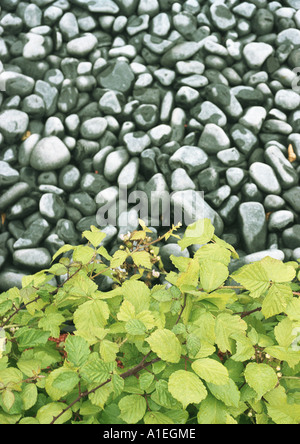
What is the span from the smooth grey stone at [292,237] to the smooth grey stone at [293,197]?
0.29 ft

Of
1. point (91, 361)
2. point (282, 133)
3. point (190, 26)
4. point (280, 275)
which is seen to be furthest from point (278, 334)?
point (190, 26)

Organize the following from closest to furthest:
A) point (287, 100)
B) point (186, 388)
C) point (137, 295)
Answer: point (186, 388) < point (137, 295) < point (287, 100)

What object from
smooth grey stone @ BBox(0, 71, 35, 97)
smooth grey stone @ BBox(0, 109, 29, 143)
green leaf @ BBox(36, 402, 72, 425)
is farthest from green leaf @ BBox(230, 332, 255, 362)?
smooth grey stone @ BBox(0, 71, 35, 97)

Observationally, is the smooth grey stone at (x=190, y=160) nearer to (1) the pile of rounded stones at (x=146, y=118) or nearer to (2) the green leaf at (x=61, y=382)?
(1) the pile of rounded stones at (x=146, y=118)

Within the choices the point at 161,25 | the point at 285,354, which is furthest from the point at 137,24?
the point at 285,354

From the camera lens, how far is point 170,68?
165 cm

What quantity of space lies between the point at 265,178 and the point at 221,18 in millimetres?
829

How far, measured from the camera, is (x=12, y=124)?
1.53m

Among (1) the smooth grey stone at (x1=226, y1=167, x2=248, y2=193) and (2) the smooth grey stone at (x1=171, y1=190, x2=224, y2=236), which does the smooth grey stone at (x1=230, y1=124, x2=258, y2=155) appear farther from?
(2) the smooth grey stone at (x1=171, y1=190, x2=224, y2=236)

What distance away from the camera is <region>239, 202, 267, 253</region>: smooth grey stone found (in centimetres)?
141

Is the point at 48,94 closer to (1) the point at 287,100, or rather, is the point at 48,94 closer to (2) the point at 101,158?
(2) the point at 101,158

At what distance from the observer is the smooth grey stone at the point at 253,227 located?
1.41m

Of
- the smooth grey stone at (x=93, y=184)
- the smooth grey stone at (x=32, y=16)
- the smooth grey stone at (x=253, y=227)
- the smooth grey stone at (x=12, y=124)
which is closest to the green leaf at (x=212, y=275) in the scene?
the smooth grey stone at (x=253, y=227)
